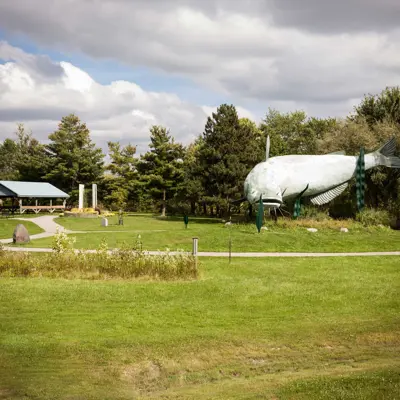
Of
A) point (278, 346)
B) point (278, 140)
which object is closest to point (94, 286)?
point (278, 346)

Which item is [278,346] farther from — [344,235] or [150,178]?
[150,178]

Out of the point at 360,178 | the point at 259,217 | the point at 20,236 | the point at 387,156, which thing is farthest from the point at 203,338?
the point at 387,156

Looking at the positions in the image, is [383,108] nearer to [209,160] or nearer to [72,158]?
[209,160]

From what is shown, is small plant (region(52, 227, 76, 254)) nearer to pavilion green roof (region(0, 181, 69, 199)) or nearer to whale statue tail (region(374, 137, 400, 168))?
whale statue tail (region(374, 137, 400, 168))

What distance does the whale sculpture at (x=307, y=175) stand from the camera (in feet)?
89.9

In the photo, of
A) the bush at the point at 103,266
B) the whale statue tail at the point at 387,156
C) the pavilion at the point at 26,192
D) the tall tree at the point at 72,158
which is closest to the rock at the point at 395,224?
the whale statue tail at the point at 387,156

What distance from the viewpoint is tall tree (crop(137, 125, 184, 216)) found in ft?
163

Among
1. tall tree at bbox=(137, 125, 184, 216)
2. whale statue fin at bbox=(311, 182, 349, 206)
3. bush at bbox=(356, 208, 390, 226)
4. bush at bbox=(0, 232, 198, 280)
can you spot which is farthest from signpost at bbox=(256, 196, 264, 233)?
tall tree at bbox=(137, 125, 184, 216)

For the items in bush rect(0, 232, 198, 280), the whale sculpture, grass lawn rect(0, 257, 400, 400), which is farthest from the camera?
the whale sculpture

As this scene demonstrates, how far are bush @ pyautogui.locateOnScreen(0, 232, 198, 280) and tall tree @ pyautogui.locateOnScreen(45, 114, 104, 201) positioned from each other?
4300 centimetres

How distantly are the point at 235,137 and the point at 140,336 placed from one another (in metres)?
33.0

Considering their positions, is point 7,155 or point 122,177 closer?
point 122,177

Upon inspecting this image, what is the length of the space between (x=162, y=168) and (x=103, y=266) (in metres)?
34.7

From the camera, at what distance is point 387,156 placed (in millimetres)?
28656
